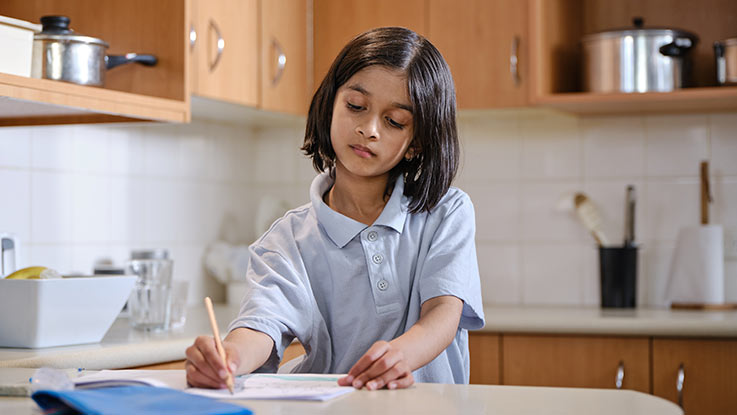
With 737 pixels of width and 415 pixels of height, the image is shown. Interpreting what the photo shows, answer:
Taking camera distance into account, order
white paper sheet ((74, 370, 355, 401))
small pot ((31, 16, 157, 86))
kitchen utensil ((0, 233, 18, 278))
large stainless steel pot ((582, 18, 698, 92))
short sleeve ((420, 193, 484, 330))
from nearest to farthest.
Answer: white paper sheet ((74, 370, 355, 401)), short sleeve ((420, 193, 484, 330)), small pot ((31, 16, 157, 86)), kitchen utensil ((0, 233, 18, 278)), large stainless steel pot ((582, 18, 698, 92))

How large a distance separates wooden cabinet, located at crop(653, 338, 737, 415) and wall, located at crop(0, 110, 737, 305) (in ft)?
1.60

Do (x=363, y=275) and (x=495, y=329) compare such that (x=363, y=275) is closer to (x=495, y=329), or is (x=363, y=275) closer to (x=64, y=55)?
(x=64, y=55)

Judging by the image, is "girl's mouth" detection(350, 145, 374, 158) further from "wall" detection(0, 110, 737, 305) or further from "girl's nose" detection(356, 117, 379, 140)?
"wall" detection(0, 110, 737, 305)

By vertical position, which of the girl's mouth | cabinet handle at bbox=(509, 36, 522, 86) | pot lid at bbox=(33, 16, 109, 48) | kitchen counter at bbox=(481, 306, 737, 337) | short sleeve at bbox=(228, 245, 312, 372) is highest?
cabinet handle at bbox=(509, 36, 522, 86)

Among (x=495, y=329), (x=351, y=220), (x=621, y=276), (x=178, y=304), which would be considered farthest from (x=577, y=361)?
(x=351, y=220)

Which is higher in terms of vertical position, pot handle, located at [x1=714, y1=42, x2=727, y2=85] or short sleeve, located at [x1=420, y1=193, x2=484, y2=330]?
pot handle, located at [x1=714, y1=42, x2=727, y2=85]

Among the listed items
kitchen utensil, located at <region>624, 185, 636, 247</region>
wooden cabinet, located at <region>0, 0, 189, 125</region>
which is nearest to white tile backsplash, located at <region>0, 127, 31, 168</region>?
wooden cabinet, located at <region>0, 0, 189, 125</region>

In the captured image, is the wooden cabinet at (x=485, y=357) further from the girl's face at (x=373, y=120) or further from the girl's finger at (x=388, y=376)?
the girl's finger at (x=388, y=376)

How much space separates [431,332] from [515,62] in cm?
137

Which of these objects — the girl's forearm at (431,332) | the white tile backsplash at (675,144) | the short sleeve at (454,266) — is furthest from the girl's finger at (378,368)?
the white tile backsplash at (675,144)

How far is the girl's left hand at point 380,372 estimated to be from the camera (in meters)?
0.96

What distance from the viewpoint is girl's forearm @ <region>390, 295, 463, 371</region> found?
1109 mm

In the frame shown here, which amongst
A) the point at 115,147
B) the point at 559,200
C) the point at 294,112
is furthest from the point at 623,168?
the point at 115,147

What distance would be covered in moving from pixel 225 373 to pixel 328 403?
13 cm
